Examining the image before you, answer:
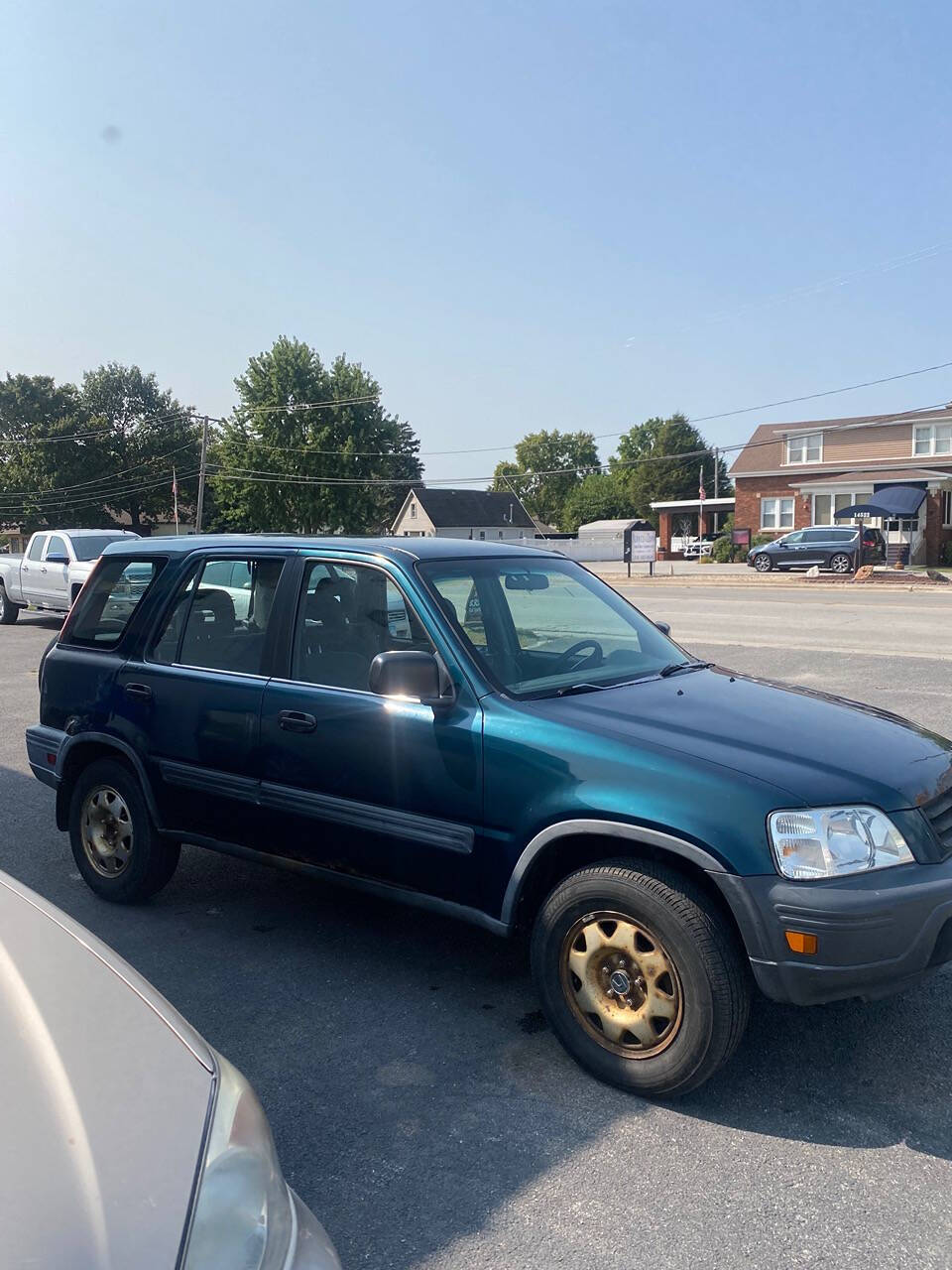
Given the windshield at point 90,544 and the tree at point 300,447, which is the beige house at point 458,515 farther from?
the windshield at point 90,544

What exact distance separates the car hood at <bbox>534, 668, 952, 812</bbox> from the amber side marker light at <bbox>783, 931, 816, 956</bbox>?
38cm

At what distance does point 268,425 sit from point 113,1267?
6656cm

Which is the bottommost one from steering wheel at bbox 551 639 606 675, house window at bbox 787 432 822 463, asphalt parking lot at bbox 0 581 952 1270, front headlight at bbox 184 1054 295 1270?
asphalt parking lot at bbox 0 581 952 1270

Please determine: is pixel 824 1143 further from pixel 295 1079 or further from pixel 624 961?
pixel 295 1079

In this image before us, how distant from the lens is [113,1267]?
1.41 meters

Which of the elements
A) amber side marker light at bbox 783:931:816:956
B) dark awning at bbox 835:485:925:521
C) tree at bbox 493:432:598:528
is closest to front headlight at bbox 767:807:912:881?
amber side marker light at bbox 783:931:816:956

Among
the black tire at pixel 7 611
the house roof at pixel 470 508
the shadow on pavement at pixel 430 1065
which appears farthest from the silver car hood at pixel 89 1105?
the house roof at pixel 470 508

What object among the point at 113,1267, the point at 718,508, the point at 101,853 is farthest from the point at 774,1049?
the point at 718,508

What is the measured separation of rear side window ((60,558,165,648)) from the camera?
500cm

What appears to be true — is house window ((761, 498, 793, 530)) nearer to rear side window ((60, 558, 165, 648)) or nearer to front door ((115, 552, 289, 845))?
rear side window ((60, 558, 165, 648))

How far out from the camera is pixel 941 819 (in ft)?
10.8

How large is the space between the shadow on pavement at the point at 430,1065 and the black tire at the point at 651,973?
133 mm

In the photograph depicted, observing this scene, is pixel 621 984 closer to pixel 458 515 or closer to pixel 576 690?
pixel 576 690

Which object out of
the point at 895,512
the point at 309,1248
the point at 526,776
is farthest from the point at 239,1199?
the point at 895,512
